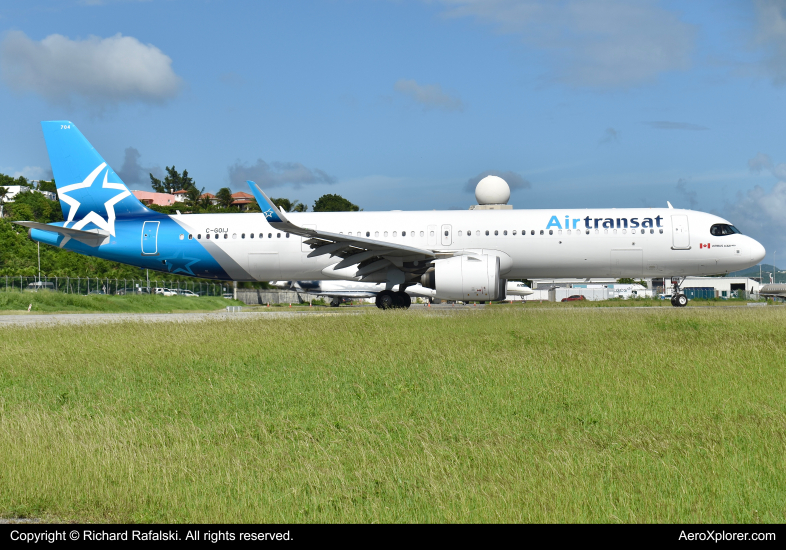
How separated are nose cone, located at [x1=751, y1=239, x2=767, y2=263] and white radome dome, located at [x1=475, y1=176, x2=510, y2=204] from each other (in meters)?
16.6

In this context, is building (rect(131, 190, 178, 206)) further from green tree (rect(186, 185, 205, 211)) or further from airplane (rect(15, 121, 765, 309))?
Result: airplane (rect(15, 121, 765, 309))

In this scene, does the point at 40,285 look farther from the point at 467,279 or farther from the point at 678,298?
the point at 678,298

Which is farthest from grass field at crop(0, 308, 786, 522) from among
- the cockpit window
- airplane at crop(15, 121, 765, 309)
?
the cockpit window

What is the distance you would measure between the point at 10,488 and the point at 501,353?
7.14 meters

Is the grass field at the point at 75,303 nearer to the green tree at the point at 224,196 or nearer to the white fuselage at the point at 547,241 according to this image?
the white fuselage at the point at 547,241

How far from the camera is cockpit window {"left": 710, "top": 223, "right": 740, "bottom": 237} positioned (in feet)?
70.3

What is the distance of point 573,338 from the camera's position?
474 inches

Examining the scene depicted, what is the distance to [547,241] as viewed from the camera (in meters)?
21.2

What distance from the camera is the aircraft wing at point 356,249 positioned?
63.8 ft

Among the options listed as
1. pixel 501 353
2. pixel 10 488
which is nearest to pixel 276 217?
pixel 501 353

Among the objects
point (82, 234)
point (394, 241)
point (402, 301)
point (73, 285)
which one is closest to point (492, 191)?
point (394, 241)

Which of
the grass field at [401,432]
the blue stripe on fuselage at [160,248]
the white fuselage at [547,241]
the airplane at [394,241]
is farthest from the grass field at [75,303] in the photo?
the grass field at [401,432]
